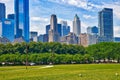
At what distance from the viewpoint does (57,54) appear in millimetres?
150625

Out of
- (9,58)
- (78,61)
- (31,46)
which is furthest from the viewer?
(31,46)

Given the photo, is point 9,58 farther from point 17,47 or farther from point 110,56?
point 110,56

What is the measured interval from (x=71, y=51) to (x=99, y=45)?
15.6 meters

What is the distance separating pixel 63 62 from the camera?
140875 millimetres

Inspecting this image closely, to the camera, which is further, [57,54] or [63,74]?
[57,54]

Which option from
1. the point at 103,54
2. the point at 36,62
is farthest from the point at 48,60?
the point at 103,54

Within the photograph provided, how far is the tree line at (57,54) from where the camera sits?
13612 centimetres

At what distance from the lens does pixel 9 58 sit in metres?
133

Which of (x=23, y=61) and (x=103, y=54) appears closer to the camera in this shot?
(x=23, y=61)

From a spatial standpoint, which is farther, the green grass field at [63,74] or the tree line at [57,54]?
the tree line at [57,54]

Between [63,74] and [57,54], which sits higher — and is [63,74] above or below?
below

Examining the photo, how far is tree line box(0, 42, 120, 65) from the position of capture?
13612 centimetres

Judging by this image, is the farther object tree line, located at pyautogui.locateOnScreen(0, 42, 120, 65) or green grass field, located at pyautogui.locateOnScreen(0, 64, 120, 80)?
tree line, located at pyautogui.locateOnScreen(0, 42, 120, 65)

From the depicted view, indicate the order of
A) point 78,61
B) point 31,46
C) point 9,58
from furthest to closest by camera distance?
1. point 31,46
2. point 78,61
3. point 9,58
